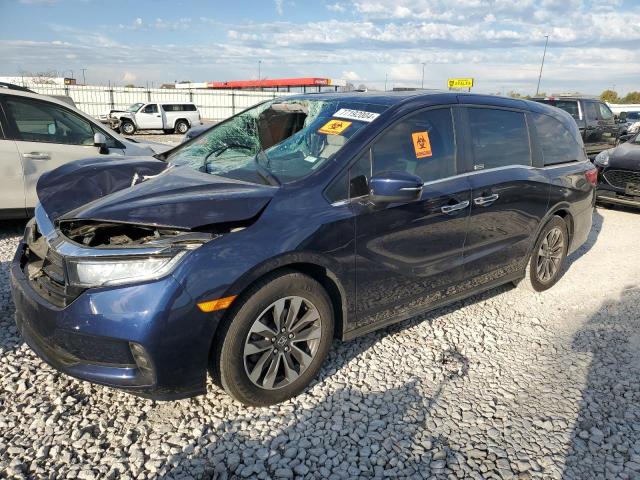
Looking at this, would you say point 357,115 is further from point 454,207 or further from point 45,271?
point 45,271

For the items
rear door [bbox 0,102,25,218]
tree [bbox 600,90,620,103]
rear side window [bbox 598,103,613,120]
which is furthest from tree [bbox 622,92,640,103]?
rear door [bbox 0,102,25,218]

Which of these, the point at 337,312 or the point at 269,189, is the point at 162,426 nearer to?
the point at 337,312

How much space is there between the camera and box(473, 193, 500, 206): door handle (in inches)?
141

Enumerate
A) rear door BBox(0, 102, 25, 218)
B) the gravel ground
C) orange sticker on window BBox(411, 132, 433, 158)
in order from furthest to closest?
rear door BBox(0, 102, 25, 218)
orange sticker on window BBox(411, 132, 433, 158)
the gravel ground

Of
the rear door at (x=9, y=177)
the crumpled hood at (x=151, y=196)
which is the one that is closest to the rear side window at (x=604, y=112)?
the crumpled hood at (x=151, y=196)

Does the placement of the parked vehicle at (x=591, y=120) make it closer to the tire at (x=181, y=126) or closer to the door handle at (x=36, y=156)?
the door handle at (x=36, y=156)

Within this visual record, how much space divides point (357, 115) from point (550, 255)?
2.59m

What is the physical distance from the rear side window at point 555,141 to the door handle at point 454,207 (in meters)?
1.36

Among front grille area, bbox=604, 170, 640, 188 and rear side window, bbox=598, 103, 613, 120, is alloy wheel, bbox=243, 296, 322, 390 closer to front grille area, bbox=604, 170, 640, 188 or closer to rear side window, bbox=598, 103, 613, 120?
front grille area, bbox=604, 170, 640, 188

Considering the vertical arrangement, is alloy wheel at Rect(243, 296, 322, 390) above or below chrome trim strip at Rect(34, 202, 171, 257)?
below

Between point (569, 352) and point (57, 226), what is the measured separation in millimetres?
3496

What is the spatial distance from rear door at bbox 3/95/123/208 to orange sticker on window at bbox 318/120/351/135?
3.61 meters

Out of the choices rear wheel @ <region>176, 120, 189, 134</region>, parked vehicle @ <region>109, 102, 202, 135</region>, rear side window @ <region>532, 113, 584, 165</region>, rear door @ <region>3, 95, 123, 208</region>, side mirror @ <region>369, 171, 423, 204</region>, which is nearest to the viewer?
side mirror @ <region>369, 171, 423, 204</region>

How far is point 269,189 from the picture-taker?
107 inches
